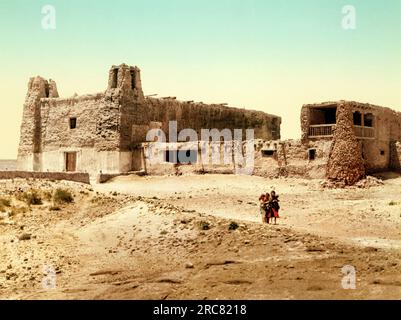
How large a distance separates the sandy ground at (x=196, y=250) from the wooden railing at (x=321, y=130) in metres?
5.66

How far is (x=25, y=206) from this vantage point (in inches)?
859

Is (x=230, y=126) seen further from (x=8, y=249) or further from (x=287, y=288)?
(x=287, y=288)

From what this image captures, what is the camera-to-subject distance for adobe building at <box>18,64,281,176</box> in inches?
1421

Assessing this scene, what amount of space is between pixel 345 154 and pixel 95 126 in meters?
17.1

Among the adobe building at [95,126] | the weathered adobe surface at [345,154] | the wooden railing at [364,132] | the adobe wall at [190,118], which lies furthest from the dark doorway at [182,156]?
the wooden railing at [364,132]

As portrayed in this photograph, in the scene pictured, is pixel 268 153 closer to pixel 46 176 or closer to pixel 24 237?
pixel 46 176

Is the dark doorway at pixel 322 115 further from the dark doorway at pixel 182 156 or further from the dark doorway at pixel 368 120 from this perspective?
the dark doorway at pixel 182 156

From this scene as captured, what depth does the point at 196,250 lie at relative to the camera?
1503 centimetres

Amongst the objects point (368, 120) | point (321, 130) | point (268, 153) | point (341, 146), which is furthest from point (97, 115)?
point (368, 120)

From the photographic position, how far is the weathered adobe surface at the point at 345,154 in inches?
1096

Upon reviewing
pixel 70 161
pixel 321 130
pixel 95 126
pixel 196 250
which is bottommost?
pixel 196 250

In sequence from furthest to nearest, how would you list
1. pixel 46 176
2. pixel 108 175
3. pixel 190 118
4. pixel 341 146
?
pixel 190 118 → pixel 108 175 → pixel 341 146 → pixel 46 176

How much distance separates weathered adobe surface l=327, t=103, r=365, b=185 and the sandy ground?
3.65 m

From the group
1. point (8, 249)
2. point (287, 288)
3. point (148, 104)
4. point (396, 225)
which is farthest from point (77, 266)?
point (148, 104)
